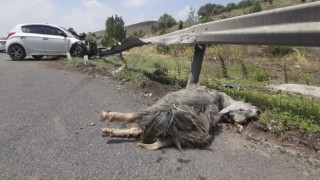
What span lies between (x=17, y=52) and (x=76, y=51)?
2.48 metres

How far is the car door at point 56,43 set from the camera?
16.3m

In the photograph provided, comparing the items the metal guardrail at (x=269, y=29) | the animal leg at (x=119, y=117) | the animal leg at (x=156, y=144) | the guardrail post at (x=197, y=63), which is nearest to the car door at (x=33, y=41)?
the guardrail post at (x=197, y=63)

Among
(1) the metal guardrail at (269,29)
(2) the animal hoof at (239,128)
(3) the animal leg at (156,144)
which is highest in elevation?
(1) the metal guardrail at (269,29)

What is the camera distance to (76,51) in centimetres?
1619

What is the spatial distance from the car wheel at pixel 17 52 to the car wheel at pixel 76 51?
6.74ft

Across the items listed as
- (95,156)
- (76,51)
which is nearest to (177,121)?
(95,156)

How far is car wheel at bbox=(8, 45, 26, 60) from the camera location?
1605cm

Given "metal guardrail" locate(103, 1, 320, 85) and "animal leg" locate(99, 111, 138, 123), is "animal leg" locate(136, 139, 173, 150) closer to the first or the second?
"animal leg" locate(99, 111, 138, 123)

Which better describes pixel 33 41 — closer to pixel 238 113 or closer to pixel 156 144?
pixel 238 113

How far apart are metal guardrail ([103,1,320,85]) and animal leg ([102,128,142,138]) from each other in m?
1.74

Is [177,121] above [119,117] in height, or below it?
above

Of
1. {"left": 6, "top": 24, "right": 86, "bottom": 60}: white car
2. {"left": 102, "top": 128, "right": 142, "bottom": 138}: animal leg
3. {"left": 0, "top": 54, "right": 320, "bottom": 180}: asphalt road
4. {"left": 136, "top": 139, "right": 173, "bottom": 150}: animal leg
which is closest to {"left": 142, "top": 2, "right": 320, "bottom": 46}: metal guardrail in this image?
{"left": 0, "top": 54, "right": 320, "bottom": 180}: asphalt road

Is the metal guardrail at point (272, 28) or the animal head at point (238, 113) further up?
the metal guardrail at point (272, 28)

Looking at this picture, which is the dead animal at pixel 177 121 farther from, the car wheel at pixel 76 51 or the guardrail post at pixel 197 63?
the car wheel at pixel 76 51
